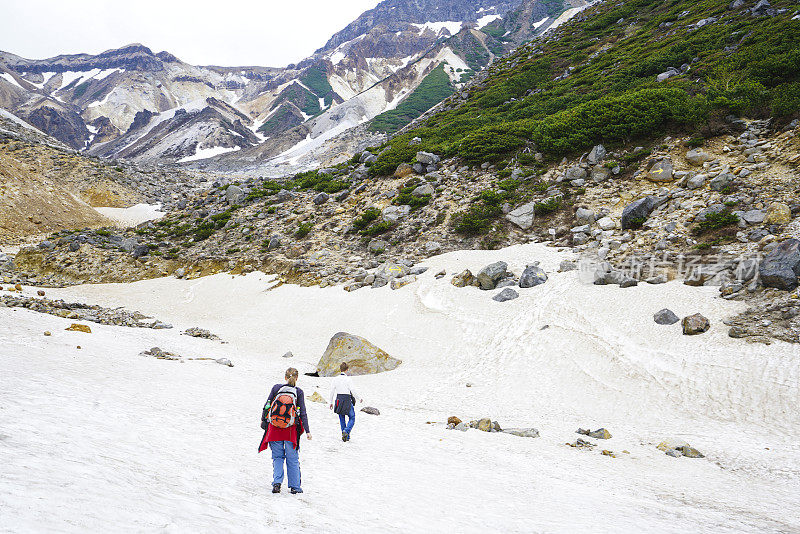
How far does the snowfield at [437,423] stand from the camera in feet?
14.2

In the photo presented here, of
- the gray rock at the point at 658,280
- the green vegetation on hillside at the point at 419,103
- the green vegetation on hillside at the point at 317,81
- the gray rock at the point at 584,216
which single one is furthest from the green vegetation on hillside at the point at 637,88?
the green vegetation on hillside at the point at 317,81

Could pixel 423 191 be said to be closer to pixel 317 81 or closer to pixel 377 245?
pixel 377 245

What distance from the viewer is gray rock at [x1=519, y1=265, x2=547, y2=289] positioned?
1581 cm

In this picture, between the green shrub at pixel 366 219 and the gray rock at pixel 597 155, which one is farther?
the green shrub at pixel 366 219

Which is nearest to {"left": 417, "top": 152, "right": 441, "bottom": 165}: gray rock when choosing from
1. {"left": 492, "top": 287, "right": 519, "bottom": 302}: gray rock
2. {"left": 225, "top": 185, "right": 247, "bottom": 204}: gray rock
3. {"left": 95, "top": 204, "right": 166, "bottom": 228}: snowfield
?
{"left": 492, "top": 287, "right": 519, "bottom": 302}: gray rock

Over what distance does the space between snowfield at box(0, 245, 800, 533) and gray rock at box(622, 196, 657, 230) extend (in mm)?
3297

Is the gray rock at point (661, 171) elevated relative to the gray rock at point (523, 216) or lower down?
elevated

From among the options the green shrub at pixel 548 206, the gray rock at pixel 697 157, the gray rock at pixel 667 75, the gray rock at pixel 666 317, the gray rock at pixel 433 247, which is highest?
the gray rock at pixel 667 75

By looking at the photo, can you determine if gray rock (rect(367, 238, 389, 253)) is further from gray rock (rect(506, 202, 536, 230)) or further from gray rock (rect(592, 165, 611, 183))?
gray rock (rect(592, 165, 611, 183))

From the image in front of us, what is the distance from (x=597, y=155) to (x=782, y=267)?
1182 cm

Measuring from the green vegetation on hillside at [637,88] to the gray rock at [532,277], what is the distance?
33.2ft

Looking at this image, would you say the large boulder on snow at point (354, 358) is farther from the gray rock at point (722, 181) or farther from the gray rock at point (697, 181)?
the gray rock at point (722, 181)

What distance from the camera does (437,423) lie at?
9.48 m

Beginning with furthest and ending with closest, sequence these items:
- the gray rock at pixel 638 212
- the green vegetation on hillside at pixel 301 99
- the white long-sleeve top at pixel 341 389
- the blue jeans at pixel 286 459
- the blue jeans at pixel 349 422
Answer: the green vegetation on hillside at pixel 301 99 → the gray rock at pixel 638 212 → the white long-sleeve top at pixel 341 389 → the blue jeans at pixel 349 422 → the blue jeans at pixel 286 459
